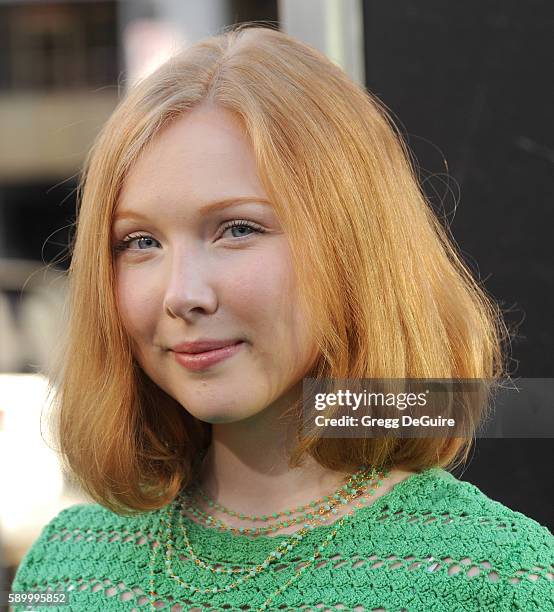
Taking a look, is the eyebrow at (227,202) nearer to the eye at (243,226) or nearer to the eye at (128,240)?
the eye at (243,226)

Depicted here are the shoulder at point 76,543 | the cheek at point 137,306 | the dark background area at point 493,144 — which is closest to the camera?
the cheek at point 137,306

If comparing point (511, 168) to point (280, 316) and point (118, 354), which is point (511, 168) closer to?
point (280, 316)

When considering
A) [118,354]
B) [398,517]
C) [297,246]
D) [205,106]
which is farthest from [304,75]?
[398,517]

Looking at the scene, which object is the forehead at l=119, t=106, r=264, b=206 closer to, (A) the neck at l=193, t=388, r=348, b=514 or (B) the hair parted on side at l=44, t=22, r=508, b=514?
(B) the hair parted on side at l=44, t=22, r=508, b=514

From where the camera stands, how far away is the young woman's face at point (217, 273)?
1515 millimetres

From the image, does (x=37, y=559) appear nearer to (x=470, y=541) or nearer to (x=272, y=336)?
(x=272, y=336)

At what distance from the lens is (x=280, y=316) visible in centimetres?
153

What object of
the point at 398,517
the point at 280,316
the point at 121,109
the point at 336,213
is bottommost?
the point at 398,517

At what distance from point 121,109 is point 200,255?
1.08ft

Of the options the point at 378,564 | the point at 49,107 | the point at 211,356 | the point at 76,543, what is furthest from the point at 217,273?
the point at 49,107

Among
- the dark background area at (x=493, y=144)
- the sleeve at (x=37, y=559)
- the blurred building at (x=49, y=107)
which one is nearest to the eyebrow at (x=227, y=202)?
the dark background area at (x=493, y=144)

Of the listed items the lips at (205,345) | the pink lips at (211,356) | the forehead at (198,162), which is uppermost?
the forehead at (198,162)

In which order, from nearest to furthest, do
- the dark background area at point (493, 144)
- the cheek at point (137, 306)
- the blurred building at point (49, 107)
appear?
the cheek at point (137, 306), the dark background area at point (493, 144), the blurred building at point (49, 107)

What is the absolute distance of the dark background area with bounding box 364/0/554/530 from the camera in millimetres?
1964
